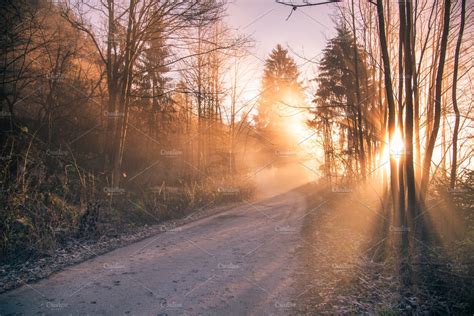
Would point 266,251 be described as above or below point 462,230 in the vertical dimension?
below

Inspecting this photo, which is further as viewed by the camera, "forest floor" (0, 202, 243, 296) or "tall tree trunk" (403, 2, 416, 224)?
"tall tree trunk" (403, 2, 416, 224)

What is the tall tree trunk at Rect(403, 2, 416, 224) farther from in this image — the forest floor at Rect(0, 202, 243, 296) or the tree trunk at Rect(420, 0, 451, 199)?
the forest floor at Rect(0, 202, 243, 296)

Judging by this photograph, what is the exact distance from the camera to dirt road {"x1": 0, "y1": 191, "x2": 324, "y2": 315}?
3.80 metres

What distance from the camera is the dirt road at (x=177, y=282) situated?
12.5 feet

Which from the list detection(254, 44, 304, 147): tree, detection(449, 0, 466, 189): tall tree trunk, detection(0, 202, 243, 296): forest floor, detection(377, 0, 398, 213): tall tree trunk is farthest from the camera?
detection(254, 44, 304, 147): tree

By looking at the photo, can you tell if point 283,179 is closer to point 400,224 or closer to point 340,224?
point 340,224

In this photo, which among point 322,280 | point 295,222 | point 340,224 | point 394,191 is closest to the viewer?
point 322,280

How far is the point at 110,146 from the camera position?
11070mm

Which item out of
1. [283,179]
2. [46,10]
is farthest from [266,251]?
[283,179]

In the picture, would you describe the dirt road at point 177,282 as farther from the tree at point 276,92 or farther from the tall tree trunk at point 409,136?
the tree at point 276,92

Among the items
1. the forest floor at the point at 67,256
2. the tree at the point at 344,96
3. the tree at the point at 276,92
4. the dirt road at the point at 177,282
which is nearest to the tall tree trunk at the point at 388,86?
the dirt road at the point at 177,282

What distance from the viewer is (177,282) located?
4.55m

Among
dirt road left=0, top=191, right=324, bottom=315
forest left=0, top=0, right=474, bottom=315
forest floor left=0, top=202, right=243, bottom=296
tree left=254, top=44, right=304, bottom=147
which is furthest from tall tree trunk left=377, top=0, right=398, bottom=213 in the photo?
tree left=254, top=44, right=304, bottom=147

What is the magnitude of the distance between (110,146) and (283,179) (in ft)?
74.5
